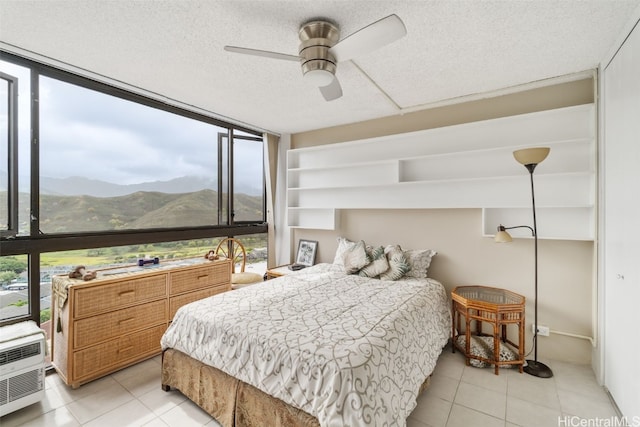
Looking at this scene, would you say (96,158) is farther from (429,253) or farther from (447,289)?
(447,289)

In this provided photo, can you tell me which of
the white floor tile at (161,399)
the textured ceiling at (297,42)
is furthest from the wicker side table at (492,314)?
the white floor tile at (161,399)

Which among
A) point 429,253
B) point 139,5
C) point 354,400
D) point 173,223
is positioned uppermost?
point 139,5

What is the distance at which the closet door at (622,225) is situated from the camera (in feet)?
5.43

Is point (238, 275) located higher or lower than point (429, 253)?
lower

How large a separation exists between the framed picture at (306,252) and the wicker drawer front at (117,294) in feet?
5.88

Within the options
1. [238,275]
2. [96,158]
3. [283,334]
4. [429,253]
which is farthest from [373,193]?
[96,158]

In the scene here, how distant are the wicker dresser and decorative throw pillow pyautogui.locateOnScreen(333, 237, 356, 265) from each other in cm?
160

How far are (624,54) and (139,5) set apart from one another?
300 centimetres

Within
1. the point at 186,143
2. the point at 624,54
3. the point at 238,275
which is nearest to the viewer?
the point at 624,54

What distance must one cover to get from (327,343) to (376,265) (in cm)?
154

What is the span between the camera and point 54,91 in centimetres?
233

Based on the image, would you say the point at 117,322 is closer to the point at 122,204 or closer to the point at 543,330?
the point at 122,204

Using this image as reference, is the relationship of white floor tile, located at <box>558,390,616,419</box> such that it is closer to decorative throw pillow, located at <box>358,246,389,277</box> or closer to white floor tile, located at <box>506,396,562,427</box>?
white floor tile, located at <box>506,396,562,427</box>

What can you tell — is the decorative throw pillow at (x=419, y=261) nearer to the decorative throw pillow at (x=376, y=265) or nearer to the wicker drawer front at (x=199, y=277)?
the decorative throw pillow at (x=376, y=265)
